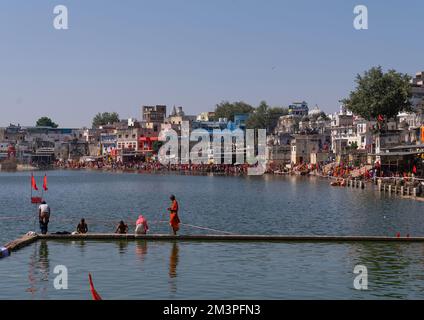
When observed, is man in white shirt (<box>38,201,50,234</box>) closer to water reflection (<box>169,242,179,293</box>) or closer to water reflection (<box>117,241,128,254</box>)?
water reflection (<box>117,241,128,254</box>)

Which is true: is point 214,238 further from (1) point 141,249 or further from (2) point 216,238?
(1) point 141,249

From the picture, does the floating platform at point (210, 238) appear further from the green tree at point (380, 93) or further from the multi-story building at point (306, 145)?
the multi-story building at point (306, 145)

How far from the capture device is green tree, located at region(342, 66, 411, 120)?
106938mm

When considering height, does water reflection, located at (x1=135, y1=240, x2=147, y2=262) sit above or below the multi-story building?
below

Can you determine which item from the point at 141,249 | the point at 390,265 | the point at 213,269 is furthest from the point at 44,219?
the point at 390,265

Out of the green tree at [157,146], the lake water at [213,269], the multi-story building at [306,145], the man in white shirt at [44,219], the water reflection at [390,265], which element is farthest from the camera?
the green tree at [157,146]

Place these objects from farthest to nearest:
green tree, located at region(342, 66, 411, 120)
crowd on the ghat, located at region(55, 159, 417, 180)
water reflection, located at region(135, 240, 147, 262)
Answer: green tree, located at region(342, 66, 411, 120)
crowd on the ghat, located at region(55, 159, 417, 180)
water reflection, located at region(135, 240, 147, 262)

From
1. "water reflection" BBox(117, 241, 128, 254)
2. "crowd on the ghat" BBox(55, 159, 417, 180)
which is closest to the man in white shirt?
"water reflection" BBox(117, 241, 128, 254)

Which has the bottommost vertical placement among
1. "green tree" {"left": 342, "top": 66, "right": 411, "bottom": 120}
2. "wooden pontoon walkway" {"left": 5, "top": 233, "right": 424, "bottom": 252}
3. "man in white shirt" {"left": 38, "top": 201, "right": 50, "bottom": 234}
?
"wooden pontoon walkway" {"left": 5, "top": 233, "right": 424, "bottom": 252}

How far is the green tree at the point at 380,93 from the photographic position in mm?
106938

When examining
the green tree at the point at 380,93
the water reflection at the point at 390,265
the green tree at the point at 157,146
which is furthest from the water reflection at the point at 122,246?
the green tree at the point at 157,146

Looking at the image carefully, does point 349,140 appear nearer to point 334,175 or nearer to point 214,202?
point 334,175

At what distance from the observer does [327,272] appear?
76.7 ft

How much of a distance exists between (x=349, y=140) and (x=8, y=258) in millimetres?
118165
